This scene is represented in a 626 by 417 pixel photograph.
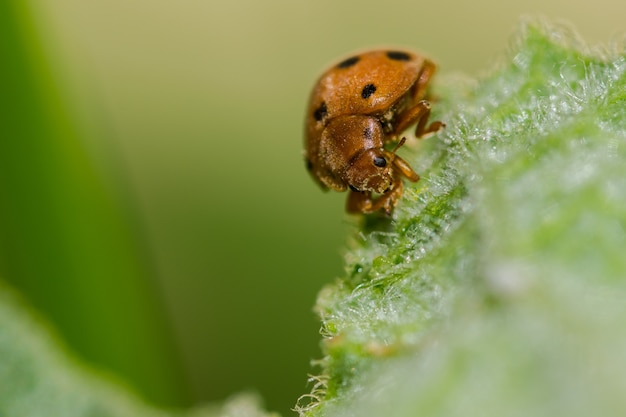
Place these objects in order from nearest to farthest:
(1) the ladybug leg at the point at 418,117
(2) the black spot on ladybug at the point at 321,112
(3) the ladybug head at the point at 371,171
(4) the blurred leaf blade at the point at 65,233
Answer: (3) the ladybug head at the point at 371,171, (1) the ladybug leg at the point at 418,117, (2) the black spot on ladybug at the point at 321,112, (4) the blurred leaf blade at the point at 65,233

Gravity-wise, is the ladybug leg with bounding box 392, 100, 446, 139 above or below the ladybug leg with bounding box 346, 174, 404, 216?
above

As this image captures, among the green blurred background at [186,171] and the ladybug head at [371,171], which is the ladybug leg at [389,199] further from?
the green blurred background at [186,171]

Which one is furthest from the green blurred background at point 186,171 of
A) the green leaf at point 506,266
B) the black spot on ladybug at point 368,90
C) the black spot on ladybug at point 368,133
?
the green leaf at point 506,266

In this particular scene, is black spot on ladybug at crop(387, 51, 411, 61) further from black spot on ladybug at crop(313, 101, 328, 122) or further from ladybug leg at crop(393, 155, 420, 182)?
ladybug leg at crop(393, 155, 420, 182)

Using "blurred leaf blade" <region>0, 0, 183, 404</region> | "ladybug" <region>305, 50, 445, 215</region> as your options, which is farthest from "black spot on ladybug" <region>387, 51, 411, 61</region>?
"blurred leaf blade" <region>0, 0, 183, 404</region>

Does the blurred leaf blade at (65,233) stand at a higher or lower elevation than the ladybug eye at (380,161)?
lower

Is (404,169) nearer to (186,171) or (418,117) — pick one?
(418,117)

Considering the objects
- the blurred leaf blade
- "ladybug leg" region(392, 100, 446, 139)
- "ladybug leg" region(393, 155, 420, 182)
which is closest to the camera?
"ladybug leg" region(393, 155, 420, 182)

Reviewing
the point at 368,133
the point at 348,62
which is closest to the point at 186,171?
the point at 348,62
